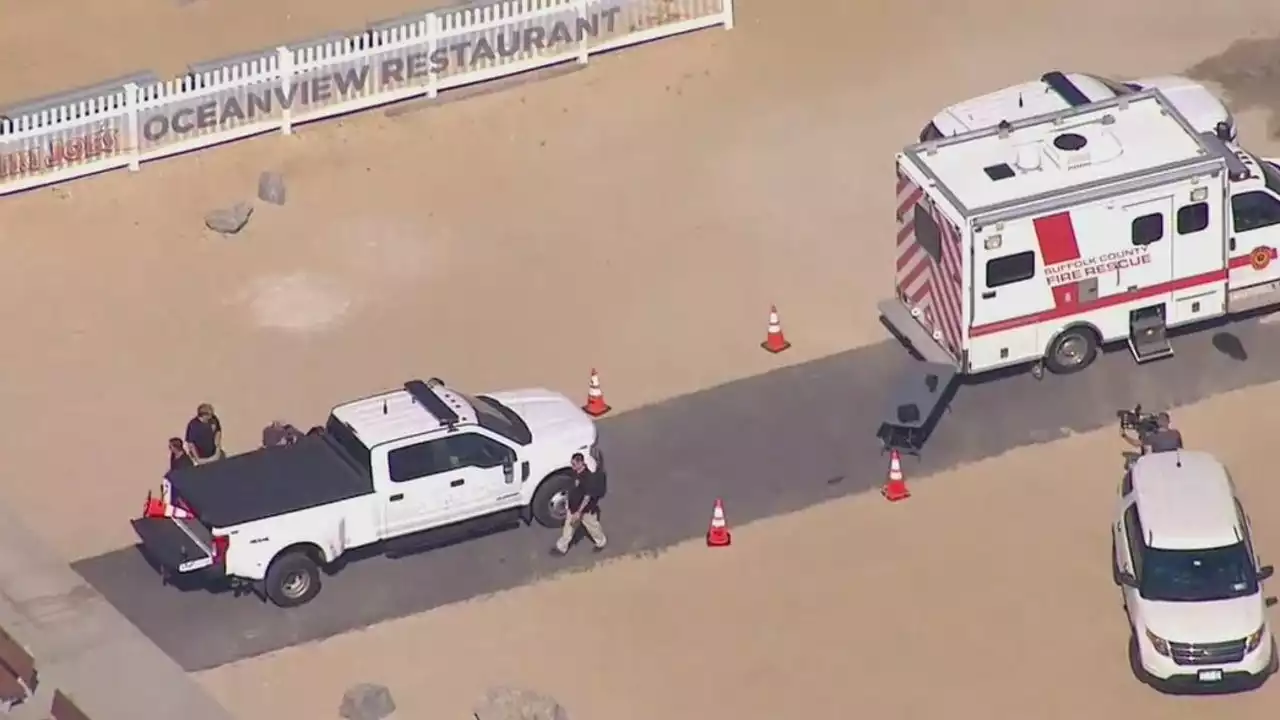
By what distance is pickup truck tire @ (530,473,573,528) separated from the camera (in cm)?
3117

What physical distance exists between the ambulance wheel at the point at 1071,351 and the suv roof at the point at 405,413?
6.90m

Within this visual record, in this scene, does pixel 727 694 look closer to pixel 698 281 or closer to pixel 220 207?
pixel 698 281

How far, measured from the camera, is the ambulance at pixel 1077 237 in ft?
108

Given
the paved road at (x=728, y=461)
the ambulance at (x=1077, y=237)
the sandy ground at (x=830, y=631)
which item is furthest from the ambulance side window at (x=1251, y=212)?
the sandy ground at (x=830, y=631)

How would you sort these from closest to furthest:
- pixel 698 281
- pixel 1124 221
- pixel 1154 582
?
pixel 1154 582
pixel 1124 221
pixel 698 281

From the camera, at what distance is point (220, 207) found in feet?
125

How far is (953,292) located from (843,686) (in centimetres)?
593

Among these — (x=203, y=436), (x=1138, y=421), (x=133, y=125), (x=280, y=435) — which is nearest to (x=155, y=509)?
(x=203, y=436)

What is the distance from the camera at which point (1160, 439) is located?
30.8 metres

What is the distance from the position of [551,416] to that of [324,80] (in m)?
9.65

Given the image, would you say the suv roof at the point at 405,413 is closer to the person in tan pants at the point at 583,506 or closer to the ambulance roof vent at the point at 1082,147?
the person in tan pants at the point at 583,506

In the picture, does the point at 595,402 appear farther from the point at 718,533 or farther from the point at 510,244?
the point at 510,244

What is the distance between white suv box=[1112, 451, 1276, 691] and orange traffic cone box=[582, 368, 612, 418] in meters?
6.77

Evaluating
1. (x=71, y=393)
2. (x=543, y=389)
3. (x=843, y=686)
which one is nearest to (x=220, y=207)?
(x=71, y=393)
